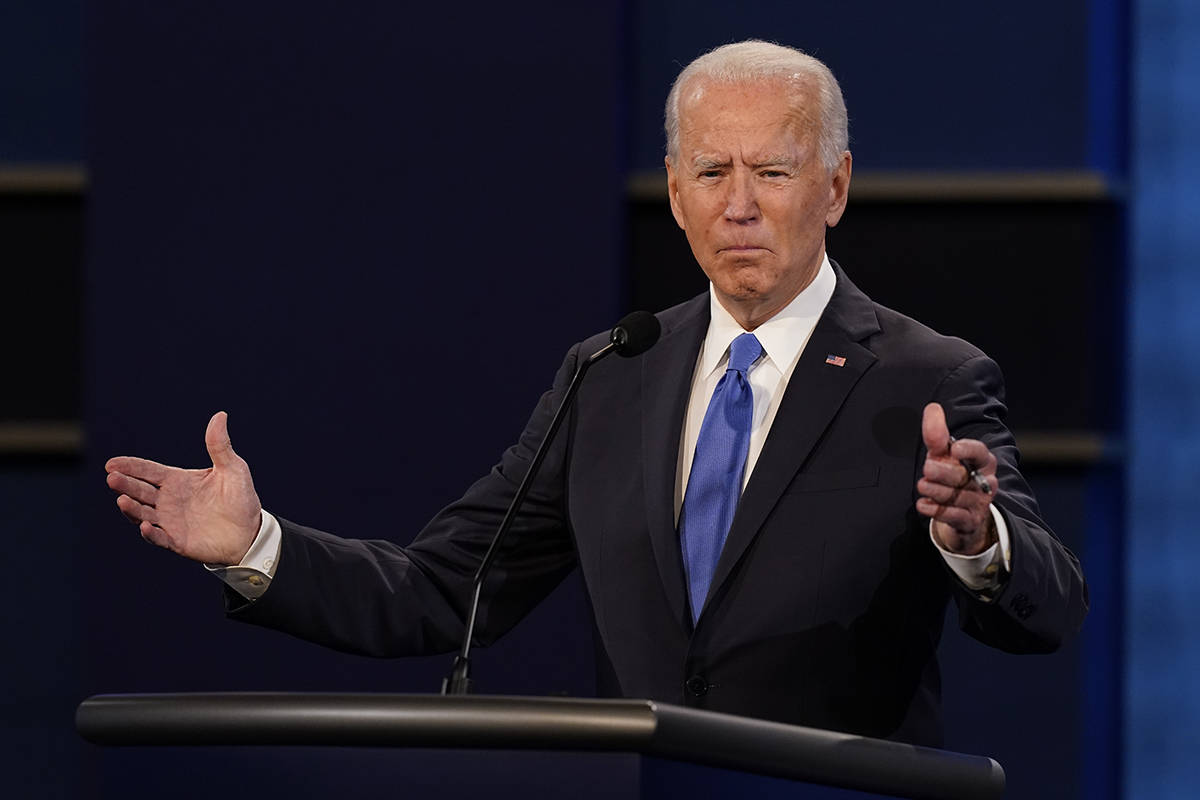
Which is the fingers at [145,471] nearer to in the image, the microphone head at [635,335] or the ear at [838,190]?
the microphone head at [635,335]

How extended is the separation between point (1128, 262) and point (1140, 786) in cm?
106

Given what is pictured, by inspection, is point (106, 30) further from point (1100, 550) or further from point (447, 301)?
point (1100, 550)

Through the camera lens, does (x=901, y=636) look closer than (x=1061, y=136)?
Yes

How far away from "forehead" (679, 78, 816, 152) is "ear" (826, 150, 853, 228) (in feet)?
0.28

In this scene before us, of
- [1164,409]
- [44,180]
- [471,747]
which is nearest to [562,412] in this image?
[471,747]

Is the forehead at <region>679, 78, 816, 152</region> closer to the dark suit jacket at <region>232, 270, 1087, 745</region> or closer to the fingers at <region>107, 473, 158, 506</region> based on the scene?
the dark suit jacket at <region>232, 270, 1087, 745</region>

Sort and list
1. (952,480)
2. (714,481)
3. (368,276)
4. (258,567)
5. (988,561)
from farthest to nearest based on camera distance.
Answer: (368,276) < (714,481) < (258,567) < (988,561) < (952,480)

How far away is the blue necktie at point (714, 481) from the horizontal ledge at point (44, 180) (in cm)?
200

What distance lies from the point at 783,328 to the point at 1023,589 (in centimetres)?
52

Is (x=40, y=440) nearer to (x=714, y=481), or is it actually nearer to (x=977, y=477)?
(x=714, y=481)

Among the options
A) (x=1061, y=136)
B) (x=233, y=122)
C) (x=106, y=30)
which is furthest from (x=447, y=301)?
(x=1061, y=136)

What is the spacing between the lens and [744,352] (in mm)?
1816

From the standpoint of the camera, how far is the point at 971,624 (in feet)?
4.91

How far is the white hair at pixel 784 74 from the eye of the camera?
1.81 metres
